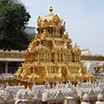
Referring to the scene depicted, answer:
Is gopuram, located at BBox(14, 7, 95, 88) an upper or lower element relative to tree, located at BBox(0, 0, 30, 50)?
lower

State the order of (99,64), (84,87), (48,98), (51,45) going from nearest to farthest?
(48,98) < (84,87) < (51,45) < (99,64)

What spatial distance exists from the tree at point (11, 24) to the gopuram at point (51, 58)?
13648mm

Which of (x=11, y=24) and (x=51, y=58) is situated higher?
(x=11, y=24)

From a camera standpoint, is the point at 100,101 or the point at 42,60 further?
the point at 42,60

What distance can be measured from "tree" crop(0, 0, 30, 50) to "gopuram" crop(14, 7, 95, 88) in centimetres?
1365

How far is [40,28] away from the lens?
40.4 ft

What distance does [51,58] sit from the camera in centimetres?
1174

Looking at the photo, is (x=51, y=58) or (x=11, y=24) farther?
(x=11, y=24)

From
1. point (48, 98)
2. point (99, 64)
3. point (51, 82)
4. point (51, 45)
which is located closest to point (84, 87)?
point (51, 82)

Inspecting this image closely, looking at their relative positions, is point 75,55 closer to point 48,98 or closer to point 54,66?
point 54,66

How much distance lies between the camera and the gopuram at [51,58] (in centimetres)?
1106

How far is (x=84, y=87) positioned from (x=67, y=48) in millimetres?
3082

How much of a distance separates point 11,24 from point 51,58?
15.5m

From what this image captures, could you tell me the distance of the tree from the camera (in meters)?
25.1
